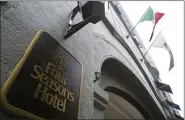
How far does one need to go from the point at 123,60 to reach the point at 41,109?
10.8ft

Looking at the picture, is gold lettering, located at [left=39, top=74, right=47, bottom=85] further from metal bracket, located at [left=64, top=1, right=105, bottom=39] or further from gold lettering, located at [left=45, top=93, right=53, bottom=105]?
metal bracket, located at [left=64, top=1, right=105, bottom=39]

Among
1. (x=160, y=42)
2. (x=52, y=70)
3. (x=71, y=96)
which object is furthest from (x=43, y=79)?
(x=160, y=42)

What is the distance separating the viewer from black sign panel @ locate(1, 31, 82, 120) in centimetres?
152

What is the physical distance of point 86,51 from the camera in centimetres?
300

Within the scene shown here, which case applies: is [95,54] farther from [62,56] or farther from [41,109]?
[41,109]

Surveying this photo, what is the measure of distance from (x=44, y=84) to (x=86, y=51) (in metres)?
1.29

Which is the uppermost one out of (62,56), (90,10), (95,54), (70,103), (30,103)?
(95,54)

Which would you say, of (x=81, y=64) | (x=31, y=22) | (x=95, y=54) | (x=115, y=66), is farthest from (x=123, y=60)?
(x=31, y=22)

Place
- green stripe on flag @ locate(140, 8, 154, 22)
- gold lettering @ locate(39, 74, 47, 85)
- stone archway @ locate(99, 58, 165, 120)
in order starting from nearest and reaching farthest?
gold lettering @ locate(39, 74, 47, 85)
stone archway @ locate(99, 58, 165, 120)
green stripe on flag @ locate(140, 8, 154, 22)

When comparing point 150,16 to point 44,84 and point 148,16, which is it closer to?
point 148,16

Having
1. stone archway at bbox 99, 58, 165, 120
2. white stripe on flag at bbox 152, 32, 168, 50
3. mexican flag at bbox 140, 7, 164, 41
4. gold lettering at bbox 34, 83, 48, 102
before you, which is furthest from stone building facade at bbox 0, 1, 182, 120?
mexican flag at bbox 140, 7, 164, 41

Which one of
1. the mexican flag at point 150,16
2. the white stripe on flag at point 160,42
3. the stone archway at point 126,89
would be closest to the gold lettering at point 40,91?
the stone archway at point 126,89

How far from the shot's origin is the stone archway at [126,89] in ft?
14.4

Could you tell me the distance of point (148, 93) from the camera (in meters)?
5.76
